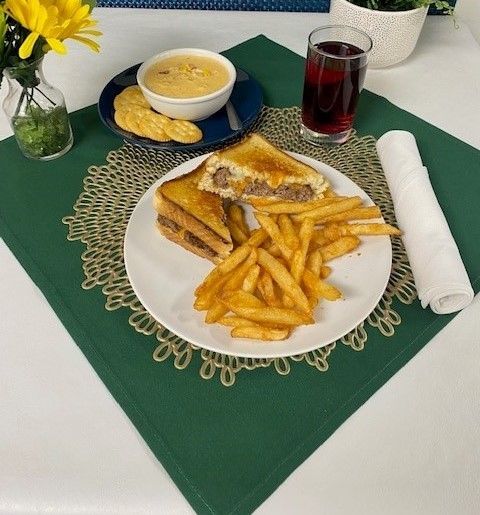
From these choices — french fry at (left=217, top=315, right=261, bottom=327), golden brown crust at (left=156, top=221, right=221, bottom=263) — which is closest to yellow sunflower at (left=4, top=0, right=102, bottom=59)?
golden brown crust at (left=156, top=221, right=221, bottom=263)

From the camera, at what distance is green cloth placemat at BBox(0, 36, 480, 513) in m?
0.93

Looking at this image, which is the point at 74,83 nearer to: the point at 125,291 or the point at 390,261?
the point at 125,291

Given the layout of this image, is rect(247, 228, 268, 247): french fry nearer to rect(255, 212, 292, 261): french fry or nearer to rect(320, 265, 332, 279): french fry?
rect(255, 212, 292, 261): french fry

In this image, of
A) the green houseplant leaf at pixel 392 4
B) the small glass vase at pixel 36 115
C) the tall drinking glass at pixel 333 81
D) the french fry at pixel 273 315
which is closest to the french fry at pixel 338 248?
the french fry at pixel 273 315

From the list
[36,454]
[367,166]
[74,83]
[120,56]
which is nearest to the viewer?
[36,454]

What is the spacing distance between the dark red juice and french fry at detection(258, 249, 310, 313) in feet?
2.00

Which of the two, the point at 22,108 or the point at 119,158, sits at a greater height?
the point at 22,108

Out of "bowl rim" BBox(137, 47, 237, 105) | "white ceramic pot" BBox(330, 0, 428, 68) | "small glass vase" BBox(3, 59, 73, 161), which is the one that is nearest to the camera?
"small glass vase" BBox(3, 59, 73, 161)

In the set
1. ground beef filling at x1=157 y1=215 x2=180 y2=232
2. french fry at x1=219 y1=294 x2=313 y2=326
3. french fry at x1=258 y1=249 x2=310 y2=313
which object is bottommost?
ground beef filling at x1=157 y1=215 x2=180 y2=232

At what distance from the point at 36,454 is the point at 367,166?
1168 mm

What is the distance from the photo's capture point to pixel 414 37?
1.88m

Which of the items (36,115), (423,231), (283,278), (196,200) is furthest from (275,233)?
(36,115)

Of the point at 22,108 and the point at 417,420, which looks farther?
the point at 22,108

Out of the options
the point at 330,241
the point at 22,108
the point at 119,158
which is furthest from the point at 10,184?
the point at 330,241
